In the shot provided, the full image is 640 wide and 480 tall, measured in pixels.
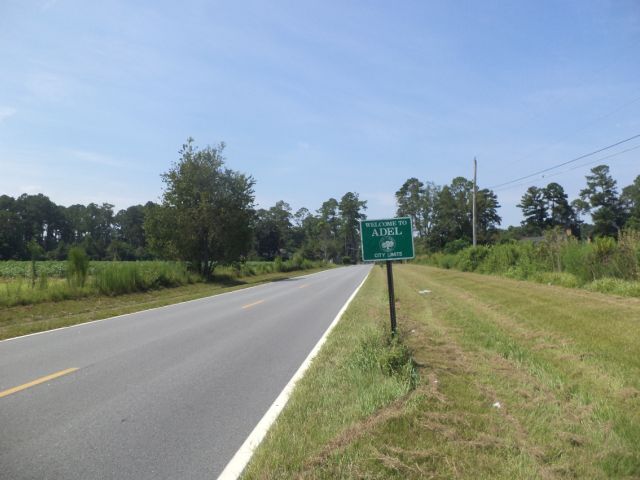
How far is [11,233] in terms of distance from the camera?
106 m

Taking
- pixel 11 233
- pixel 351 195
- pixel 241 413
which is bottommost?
pixel 241 413

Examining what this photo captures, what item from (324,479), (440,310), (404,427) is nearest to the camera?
(324,479)

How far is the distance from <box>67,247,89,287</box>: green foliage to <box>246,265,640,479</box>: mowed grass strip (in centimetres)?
1731

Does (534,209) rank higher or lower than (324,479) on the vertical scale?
higher

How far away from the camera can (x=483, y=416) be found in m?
4.73

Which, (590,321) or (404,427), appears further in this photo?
(590,321)

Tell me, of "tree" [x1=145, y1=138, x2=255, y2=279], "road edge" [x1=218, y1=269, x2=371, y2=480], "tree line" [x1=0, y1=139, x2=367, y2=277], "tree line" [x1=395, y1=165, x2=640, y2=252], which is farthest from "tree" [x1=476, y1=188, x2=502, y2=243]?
"road edge" [x1=218, y1=269, x2=371, y2=480]

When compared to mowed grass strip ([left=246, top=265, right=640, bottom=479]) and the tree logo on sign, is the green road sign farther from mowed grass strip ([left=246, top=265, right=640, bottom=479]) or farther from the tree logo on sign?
mowed grass strip ([left=246, top=265, right=640, bottom=479])

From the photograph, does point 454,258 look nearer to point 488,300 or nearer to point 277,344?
point 488,300

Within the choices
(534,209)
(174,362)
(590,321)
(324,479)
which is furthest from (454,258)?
(534,209)

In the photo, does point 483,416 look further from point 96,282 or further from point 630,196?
point 630,196

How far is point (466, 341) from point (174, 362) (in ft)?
17.8

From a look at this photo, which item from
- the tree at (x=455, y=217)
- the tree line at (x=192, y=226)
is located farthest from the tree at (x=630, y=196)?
the tree line at (x=192, y=226)

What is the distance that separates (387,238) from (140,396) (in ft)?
14.7
